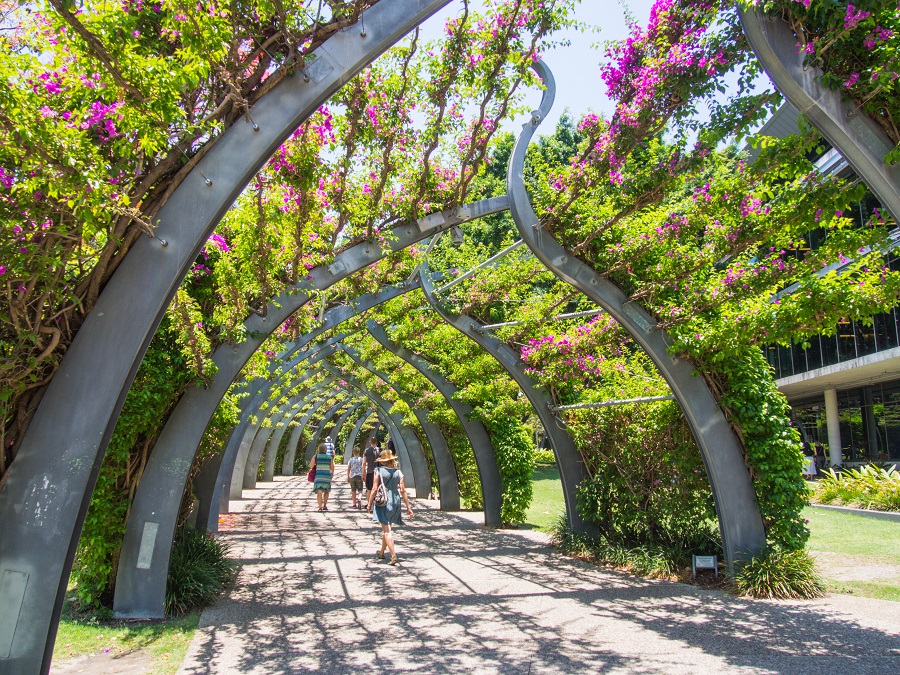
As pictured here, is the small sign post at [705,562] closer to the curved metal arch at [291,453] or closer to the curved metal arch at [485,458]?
the curved metal arch at [485,458]

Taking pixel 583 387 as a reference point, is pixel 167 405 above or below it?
Result: below

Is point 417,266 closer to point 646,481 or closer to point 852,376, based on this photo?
point 646,481

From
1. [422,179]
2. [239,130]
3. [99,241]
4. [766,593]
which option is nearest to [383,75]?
[422,179]

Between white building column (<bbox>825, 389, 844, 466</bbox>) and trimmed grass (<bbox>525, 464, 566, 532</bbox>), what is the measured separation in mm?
9198

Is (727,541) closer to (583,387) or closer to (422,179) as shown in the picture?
(583,387)

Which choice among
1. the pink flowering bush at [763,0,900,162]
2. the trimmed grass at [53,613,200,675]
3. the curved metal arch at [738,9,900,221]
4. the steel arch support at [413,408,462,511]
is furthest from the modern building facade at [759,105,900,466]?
the trimmed grass at [53,613,200,675]

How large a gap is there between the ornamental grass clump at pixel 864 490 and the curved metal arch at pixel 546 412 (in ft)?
18.6

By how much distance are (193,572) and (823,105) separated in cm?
652

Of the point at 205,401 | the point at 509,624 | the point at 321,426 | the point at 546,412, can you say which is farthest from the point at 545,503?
the point at 321,426

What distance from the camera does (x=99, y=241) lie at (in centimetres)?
374

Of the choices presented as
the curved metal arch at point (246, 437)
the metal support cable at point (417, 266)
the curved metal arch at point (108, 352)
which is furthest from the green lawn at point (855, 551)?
the curved metal arch at point (108, 352)

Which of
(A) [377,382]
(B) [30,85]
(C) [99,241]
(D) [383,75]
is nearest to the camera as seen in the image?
(B) [30,85]

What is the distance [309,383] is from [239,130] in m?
20.3

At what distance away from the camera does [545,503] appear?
18.3 metres
